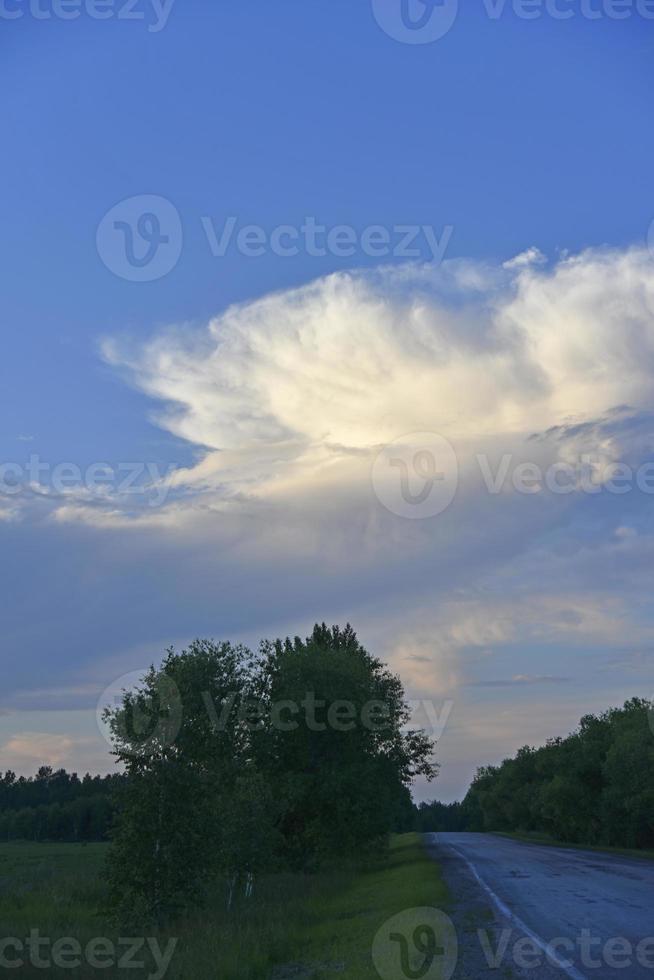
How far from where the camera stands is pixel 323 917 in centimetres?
2794

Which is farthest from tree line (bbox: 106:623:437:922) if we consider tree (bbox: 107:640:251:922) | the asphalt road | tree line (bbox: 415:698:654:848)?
tree line (bbox: 415:698:654:848)

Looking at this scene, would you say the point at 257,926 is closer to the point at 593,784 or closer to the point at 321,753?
the point at 321,753

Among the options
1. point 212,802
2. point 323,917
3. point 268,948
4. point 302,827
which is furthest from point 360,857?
point 268,948

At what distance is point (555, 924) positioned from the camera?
62.1 feet

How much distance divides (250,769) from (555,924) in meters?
27.1

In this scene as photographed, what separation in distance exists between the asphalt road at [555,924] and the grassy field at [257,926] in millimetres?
1797

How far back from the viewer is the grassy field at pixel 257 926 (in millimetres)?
18531

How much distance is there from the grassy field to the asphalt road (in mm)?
1797

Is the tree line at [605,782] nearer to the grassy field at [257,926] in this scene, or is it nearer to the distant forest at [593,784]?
the distant forest at [593,784]

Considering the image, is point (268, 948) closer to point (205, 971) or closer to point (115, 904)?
point (205, 971)

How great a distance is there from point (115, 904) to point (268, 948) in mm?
4854

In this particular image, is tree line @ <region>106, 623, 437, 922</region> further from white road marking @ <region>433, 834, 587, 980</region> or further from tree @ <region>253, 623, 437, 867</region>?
white road marking @ <region>433, 834, 587, 980</region>

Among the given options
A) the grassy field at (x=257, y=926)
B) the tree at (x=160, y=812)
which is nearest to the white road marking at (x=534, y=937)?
the grassy field at (x=257, y=926)

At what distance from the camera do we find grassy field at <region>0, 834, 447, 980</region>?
60.8 ft
